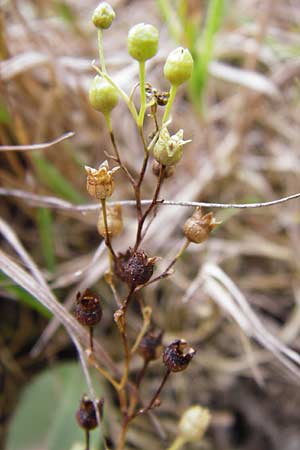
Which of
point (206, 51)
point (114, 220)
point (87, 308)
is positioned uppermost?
point (206, 51)

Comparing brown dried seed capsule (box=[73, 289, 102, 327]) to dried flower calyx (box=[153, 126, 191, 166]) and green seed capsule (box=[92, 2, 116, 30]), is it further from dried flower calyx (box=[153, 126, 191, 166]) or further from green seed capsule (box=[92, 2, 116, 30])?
green seed capsule (box=[92, 2, 116, 30])

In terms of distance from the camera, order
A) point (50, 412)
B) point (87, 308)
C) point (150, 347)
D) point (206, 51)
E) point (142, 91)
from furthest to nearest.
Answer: point (206, 51) → point (50, 412) → point (150, 347) → point (87, 308) → point (142, 91)

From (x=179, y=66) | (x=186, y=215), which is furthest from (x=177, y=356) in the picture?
(x=186, y=215)

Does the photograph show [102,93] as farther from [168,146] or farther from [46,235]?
[46,235]

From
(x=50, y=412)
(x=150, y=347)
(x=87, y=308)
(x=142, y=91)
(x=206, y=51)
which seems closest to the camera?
(x=142, y=91)

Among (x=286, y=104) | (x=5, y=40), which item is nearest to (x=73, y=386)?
(x=5, y=40)

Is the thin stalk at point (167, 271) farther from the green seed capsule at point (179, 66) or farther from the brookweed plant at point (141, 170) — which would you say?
the green seed capsule at point (179, 66)

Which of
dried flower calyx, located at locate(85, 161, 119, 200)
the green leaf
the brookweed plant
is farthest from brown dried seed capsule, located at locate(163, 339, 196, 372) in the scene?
the green leaf
